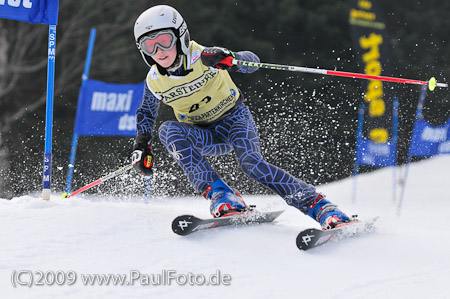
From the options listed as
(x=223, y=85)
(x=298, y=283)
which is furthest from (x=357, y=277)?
(x=223, y=85)

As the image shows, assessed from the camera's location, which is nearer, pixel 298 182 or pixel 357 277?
pixel 357 277

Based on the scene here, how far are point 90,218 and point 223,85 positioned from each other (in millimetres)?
1186

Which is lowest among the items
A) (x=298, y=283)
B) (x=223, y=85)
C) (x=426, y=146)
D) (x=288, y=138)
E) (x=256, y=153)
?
(x=288, y=138)

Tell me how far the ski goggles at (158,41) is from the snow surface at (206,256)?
102cm

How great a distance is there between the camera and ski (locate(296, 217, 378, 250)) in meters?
2.74

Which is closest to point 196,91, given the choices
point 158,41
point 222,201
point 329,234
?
point 158,41

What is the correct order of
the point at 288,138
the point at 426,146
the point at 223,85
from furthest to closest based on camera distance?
the point at 288,138
the point at 426,146
the point at 223,85

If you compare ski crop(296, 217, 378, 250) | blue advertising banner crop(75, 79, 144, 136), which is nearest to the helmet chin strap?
ski crop(296, 217, 378, 250)

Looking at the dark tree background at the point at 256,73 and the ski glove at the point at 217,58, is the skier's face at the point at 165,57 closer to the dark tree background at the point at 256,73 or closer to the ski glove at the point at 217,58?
the ski glove at the point at 217,58

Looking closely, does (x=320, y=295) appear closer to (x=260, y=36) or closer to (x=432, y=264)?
(x=432, y=264)

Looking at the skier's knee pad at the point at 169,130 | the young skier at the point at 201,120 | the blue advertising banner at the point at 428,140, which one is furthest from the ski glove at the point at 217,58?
the blue advertising banner at the point at 428,140

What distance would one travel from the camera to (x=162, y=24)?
3170 mm

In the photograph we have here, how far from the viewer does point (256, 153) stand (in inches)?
129

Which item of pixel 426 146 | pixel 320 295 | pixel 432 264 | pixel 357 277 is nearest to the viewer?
pixel 320 295
